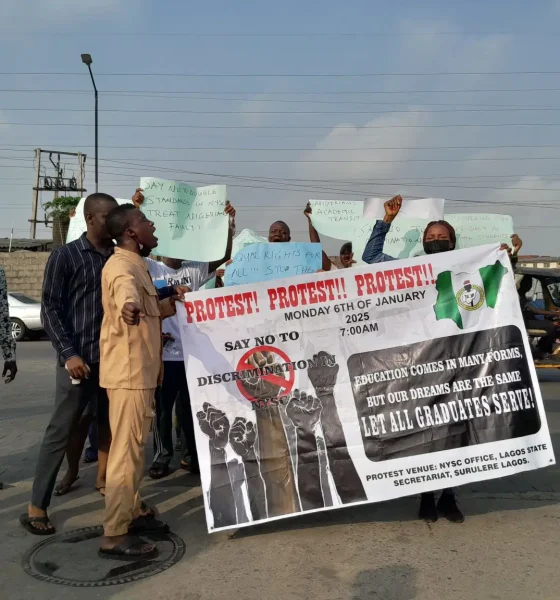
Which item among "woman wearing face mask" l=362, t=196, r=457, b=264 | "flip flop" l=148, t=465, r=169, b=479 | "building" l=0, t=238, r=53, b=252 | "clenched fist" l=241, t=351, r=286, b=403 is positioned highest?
"building" l=0, t=238, r=53, b=252

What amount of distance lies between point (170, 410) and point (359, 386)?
180cm

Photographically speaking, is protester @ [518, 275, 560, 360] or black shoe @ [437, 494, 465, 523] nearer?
black shoe @ [437, 494, 465, 523]

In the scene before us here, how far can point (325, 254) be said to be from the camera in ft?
17.1

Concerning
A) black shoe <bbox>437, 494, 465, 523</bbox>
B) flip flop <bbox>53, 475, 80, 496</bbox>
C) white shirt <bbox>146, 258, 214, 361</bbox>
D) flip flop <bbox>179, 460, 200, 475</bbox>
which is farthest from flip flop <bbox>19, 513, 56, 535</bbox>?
black shoe <bbox>437, 494, 465, 523</bbox>

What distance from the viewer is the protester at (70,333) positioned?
3554 millimetres

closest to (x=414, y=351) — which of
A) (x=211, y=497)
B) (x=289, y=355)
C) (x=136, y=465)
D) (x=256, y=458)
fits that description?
(x=289, y=355)

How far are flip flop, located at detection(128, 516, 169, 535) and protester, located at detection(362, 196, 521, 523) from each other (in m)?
1.56

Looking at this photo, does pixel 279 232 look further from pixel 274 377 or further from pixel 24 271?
pixel 24 271

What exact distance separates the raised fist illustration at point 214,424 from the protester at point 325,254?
1.85m

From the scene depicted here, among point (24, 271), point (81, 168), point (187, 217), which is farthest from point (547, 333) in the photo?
point (81, 168)

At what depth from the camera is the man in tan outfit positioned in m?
3.20

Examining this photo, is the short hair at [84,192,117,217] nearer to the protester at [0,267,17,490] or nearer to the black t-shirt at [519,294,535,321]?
the protester at [0,267,17,490]

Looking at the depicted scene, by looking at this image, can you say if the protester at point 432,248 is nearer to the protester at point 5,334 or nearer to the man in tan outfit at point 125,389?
the man in tan outfit at point 125,389

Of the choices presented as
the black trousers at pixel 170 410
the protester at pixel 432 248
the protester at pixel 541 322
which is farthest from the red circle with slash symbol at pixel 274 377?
the protester at pixel 541 322
